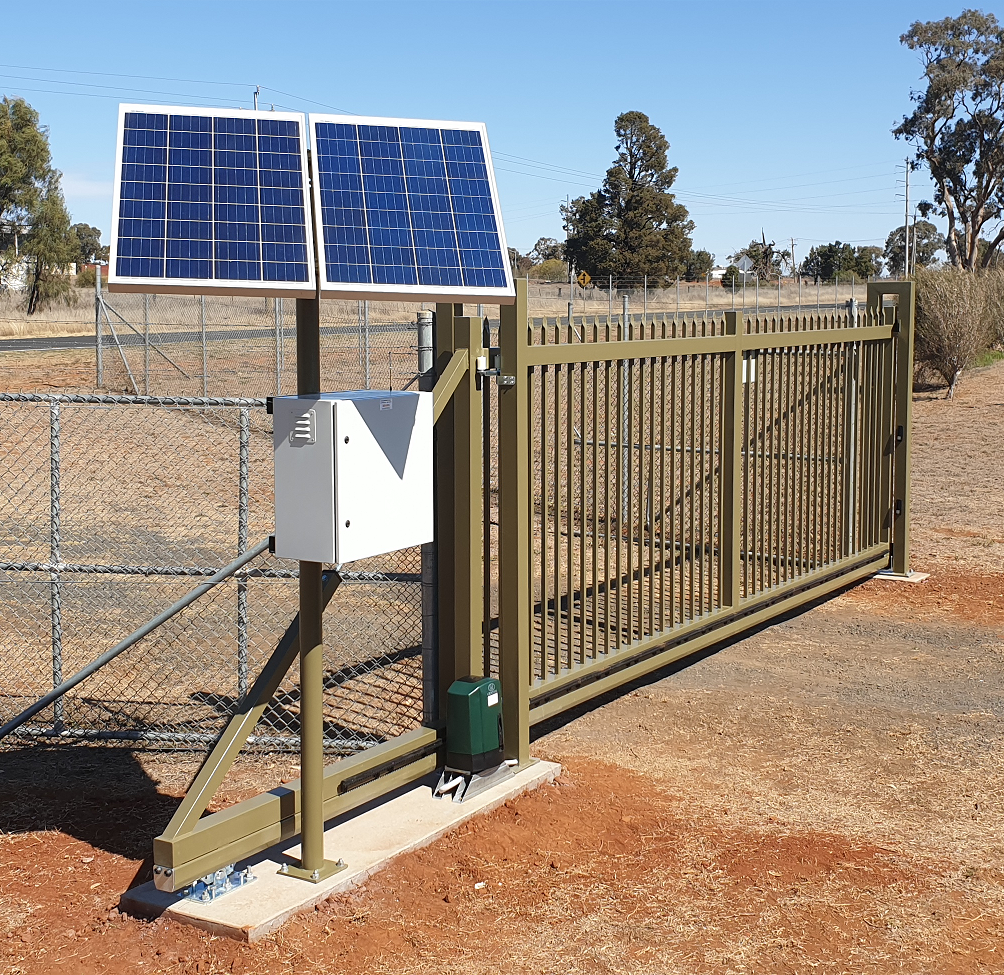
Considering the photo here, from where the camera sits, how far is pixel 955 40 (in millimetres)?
61062

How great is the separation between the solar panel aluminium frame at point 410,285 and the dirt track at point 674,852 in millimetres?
2286

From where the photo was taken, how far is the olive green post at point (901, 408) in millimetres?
10516

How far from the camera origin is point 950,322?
25.8m

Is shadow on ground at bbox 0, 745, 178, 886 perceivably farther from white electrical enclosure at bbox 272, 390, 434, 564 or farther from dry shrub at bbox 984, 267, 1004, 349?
dry shrub at bbox 984, 267, 1004, 349

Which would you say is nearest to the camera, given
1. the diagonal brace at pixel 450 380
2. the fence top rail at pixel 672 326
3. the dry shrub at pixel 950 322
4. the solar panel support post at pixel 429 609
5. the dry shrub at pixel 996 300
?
the diagonal brace at pixel 450 380

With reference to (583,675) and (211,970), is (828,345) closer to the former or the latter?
(583,675)

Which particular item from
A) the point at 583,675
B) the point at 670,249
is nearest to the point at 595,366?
the point at 583,675

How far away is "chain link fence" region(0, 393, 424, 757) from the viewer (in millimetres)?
6812

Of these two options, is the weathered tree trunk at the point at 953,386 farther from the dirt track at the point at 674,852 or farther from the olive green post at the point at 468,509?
the olive green post at the point at 468,509

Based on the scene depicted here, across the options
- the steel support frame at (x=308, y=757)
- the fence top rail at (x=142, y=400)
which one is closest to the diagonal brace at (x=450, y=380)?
the steel support frame at (x=308, y=757)

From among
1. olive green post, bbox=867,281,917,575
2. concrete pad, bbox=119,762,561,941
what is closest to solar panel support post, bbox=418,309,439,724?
concrete pad, bbox=119,762,561,941

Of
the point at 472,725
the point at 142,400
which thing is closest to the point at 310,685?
the point at 472,725

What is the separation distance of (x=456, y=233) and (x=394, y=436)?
836mm

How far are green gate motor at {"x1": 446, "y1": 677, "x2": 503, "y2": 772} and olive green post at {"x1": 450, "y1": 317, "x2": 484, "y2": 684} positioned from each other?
4.4 inches
